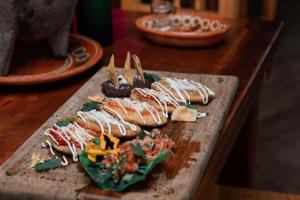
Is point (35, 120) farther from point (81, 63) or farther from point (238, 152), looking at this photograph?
point (238, 152)

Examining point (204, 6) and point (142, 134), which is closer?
point (142, 134)

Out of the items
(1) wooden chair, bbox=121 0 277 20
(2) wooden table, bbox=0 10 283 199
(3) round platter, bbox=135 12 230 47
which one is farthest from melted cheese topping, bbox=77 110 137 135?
(1) wooden chair, bbox=121 0 277 20

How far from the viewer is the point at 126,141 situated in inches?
33.0

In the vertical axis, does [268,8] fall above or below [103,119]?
below

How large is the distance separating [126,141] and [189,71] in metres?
0.42

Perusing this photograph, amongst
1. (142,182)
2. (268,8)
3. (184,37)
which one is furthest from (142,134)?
(268,8)

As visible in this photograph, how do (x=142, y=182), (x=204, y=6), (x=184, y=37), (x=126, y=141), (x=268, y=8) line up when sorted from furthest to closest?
(x=268, y=8)
(x=204, y=6)
(x=184, y=37)
(x=126, y=141)
(x=142, y=182)

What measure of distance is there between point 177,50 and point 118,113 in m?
0.52

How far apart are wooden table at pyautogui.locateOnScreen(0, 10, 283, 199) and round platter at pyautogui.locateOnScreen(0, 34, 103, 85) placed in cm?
3

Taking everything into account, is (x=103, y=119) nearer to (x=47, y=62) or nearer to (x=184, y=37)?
(x=47, y=62)

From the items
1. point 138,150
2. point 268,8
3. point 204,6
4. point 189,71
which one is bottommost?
point 268,8

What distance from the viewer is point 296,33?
3992 mm

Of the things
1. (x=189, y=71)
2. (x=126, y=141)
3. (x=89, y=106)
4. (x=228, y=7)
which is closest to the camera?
(x=126, y=141)

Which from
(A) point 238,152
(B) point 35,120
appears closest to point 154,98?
(B) point 35,120
